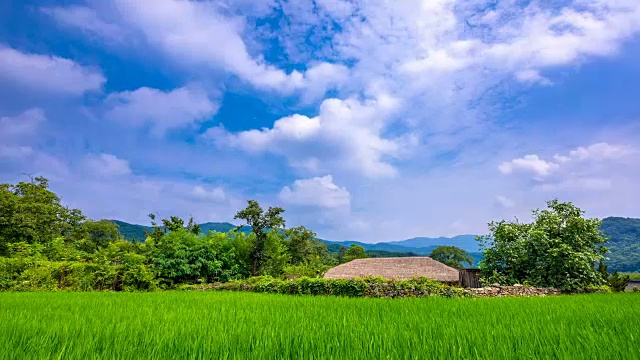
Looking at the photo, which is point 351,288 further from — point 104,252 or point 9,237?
point 9,237

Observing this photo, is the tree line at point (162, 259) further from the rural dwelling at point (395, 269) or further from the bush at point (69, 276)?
the rural dwelling at point (395, 269)

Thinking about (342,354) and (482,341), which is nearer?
(342,354)

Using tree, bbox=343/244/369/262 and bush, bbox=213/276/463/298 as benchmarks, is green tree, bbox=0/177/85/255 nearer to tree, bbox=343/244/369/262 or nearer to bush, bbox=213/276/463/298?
bush, bbox=213/276/463/298

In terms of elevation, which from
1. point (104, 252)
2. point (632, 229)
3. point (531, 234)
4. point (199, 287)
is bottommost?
point (199, 287)

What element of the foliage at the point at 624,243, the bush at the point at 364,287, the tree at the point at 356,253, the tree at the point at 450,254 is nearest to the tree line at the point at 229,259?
the bush at the point at 364,287

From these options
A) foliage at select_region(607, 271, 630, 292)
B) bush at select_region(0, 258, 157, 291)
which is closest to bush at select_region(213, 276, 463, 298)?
bush at select_region(0, 258, 157, 291)

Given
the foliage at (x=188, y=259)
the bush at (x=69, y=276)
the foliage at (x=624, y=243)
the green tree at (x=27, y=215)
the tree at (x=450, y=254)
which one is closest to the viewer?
the bush at (x=69, y=276)

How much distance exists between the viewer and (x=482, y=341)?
8.98 ft

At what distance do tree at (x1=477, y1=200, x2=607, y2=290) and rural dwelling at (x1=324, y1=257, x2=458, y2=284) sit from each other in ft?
25.1

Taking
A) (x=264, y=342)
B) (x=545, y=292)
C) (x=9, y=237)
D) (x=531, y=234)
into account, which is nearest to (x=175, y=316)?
(x=264, y=342)

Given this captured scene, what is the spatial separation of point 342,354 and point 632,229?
5476 inches

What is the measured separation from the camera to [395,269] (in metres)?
23.5

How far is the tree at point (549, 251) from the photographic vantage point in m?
13.0

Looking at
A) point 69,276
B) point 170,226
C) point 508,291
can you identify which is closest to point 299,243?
point 170,226
